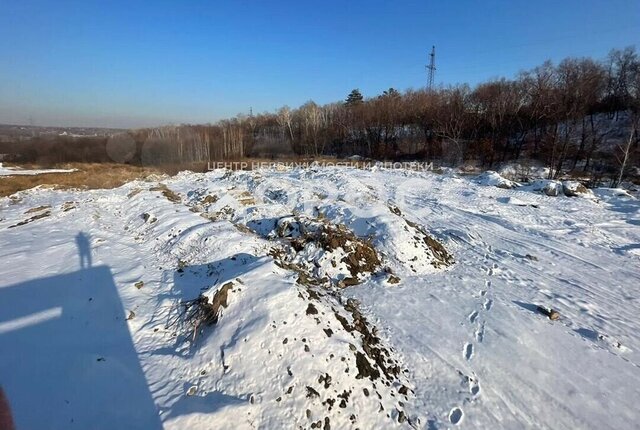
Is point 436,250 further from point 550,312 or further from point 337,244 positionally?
point 550,312

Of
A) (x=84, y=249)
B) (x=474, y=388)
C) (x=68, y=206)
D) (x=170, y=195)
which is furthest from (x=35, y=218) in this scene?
(x=474, y=388)

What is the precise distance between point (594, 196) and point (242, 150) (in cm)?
4719

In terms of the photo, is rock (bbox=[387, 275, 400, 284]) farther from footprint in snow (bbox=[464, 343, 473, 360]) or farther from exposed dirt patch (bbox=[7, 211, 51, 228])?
exposed dirt patch (bbox=[7, 211, 51, 228])

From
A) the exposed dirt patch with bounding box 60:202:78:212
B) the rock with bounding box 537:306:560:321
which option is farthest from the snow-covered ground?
the exposed dirt patch with bounding box 60:202:78:212

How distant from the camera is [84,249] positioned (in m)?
9.19

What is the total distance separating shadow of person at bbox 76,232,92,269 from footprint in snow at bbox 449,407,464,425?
875 cm

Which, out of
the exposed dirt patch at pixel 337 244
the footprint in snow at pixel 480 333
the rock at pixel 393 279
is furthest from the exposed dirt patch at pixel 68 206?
the footprint in snow at pixel 480 333

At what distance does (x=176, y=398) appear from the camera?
4152 mm

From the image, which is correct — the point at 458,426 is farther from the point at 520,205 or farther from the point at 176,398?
the point at 520,205

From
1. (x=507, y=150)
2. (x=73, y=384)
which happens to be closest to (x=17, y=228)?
(x=73, y=384)

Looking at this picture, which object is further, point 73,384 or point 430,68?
point 430,68

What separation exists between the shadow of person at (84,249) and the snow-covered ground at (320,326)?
6cm

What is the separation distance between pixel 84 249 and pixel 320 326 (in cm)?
803

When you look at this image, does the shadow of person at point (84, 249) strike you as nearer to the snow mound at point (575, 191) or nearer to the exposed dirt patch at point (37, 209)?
the exposed dirt patch at point (37, 209)
